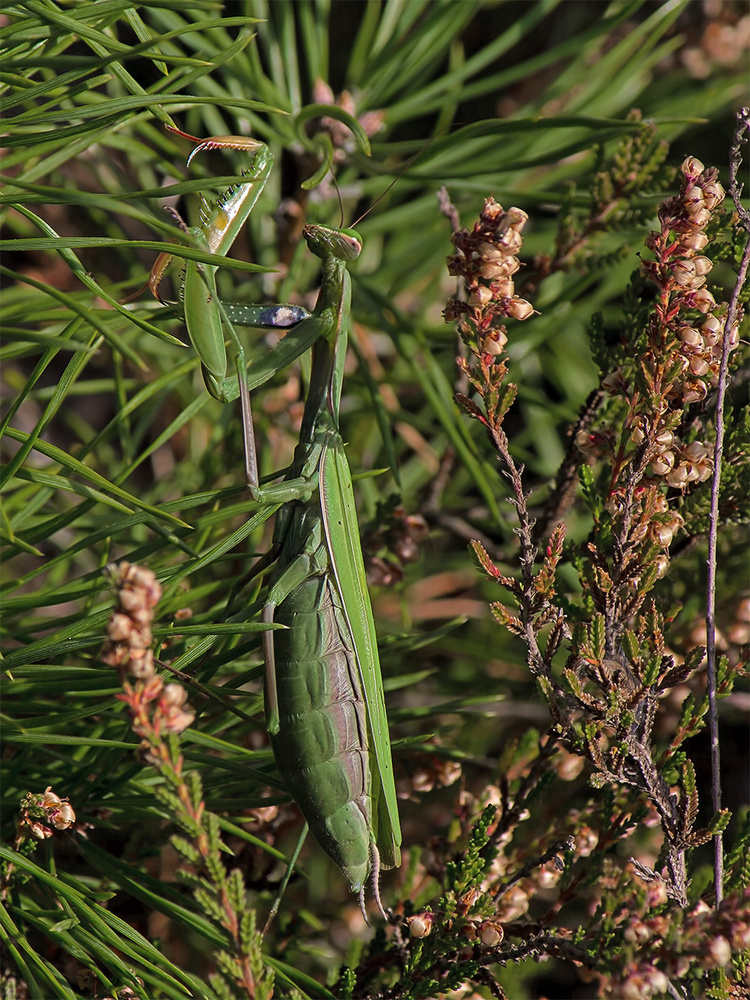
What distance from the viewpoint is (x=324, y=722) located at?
3.84ft

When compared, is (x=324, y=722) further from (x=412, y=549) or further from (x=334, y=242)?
(x=334, y=242)

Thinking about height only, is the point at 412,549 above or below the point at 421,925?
above

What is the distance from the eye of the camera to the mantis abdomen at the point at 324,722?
1.15 meters

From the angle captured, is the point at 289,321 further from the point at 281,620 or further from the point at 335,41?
the point at 335,41

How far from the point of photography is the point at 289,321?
4.13 ft

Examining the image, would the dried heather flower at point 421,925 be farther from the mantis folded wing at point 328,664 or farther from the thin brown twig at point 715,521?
the thin brown twig at point 715,521

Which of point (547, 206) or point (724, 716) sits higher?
point (547, 206)

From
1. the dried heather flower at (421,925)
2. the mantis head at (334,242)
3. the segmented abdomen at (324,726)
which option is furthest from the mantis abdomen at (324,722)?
the mantis head at (334,242)

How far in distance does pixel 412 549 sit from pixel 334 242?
0.54m

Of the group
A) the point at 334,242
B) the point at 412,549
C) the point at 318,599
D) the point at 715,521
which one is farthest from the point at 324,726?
the point at 334,242

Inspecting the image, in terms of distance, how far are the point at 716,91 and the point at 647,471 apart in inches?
43.7

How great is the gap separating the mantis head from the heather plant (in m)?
0.06

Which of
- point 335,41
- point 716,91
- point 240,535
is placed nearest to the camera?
point 240,535

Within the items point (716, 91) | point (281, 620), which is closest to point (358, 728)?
point (281, 620)
